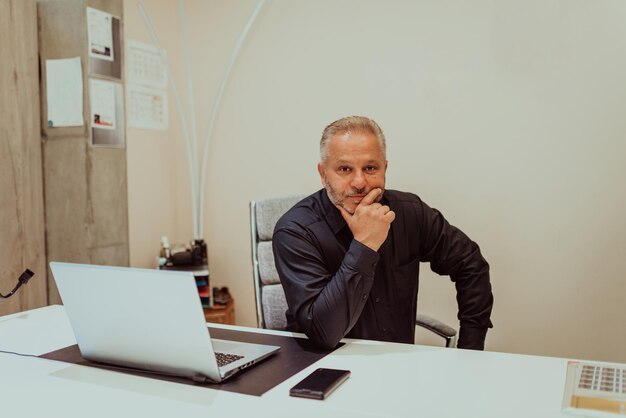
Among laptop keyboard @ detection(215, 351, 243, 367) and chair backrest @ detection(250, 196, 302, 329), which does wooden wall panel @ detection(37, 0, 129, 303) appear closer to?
chair backrest @ detection(250, 196, 302, 329)

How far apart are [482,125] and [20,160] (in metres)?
2.22

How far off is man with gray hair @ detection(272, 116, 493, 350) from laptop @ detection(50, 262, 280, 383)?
24 cm

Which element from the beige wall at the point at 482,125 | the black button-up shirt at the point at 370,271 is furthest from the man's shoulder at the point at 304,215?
the beige wall at the point at 482,125

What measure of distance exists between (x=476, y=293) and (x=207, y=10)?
93.7 inches

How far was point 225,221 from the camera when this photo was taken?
3.40 metres

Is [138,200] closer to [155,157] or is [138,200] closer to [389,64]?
[155,157]

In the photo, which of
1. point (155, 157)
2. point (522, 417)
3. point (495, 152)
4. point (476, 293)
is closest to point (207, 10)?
point (155, 157)

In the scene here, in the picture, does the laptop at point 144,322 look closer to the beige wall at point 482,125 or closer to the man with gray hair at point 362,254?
the man with gray hair at point 362,254

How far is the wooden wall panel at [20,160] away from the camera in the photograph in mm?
2635

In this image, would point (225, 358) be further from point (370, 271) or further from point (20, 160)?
point (20, 160)

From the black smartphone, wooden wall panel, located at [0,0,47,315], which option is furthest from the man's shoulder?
wooden wall panel, located at [0,0,47,315]

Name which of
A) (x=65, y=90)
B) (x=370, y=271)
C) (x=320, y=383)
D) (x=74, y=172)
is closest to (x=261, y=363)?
(x=320, y=383)

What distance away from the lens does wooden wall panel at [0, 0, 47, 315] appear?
263 centimetres

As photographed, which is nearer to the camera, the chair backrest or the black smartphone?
the black smartphone
